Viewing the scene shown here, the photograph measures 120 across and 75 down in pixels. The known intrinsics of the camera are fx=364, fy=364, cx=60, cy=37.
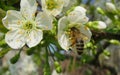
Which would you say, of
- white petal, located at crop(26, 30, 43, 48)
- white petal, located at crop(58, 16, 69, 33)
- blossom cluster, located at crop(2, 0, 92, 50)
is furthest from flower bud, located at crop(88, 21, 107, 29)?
white petal, located at crop(26, 30, 43, 48)

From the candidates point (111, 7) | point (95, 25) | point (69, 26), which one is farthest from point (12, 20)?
point (111, 7)

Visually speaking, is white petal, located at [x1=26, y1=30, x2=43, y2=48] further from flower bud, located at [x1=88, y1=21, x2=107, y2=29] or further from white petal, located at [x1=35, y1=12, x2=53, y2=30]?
flower bud, located at [x1=88, y1=21, x2=107, y2=29]

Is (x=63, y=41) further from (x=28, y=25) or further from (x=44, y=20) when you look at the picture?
(x=28, y=25)

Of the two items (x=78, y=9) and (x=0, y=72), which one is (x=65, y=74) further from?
(x=78, y=9)

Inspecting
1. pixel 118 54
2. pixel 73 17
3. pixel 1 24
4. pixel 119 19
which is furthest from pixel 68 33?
pixel 118 54

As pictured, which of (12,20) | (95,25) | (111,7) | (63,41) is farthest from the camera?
(111,7)

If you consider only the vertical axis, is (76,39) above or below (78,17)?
below

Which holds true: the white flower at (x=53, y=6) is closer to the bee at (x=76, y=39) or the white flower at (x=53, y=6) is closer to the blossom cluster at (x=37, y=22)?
the blossom cluster at (x=37, y=22)
